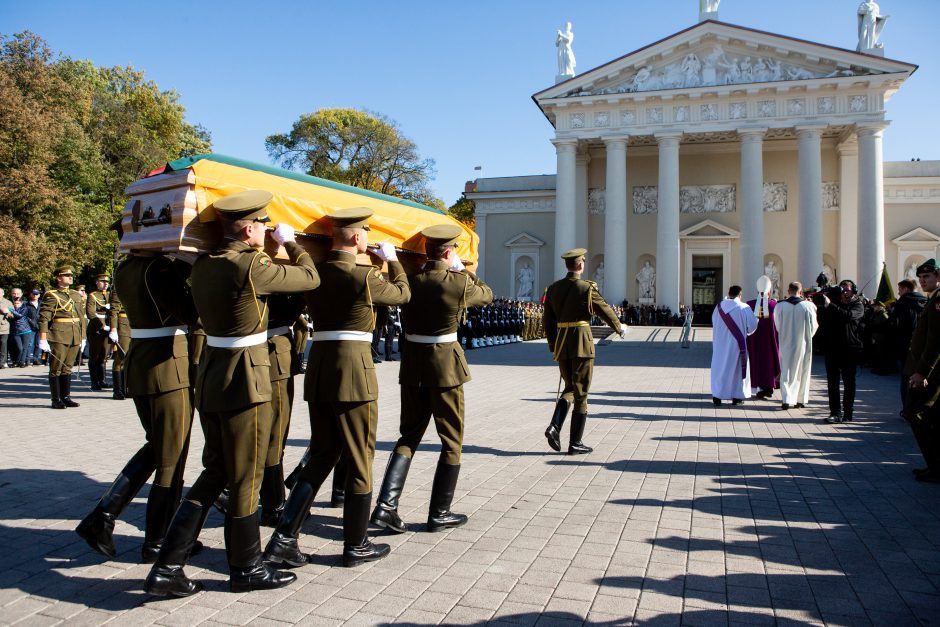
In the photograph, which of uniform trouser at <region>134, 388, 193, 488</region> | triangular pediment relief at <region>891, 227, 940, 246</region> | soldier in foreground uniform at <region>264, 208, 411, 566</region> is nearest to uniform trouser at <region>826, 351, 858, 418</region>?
soldier in foreground uniform at <region>264, 208, 411, 566</region>

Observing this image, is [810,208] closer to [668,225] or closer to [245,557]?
[668,225]

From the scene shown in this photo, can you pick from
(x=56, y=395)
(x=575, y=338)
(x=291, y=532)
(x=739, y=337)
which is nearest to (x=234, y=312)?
(x=291, y=532)

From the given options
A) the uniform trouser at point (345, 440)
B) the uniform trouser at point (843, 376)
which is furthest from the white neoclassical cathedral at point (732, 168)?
the uniform trouser at point (345, 440)

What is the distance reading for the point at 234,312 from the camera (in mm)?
3979

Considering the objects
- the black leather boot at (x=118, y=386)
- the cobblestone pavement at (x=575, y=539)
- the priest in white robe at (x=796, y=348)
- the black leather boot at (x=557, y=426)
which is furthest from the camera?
the black leather boot at (x=118, y=386)

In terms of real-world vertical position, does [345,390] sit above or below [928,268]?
below

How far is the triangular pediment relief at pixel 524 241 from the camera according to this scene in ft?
154

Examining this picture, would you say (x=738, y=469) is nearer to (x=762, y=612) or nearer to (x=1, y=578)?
(x=762, y=612)

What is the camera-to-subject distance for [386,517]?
203 inches

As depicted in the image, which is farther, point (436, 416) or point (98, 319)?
point (98, 319)

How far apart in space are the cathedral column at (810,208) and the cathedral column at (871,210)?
1.94 metres

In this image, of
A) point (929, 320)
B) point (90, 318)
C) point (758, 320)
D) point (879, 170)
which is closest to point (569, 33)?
point (879, 170)

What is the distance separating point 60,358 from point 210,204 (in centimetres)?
855

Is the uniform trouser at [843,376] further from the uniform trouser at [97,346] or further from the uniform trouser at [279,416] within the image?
the uniform trouser at [97,346]
